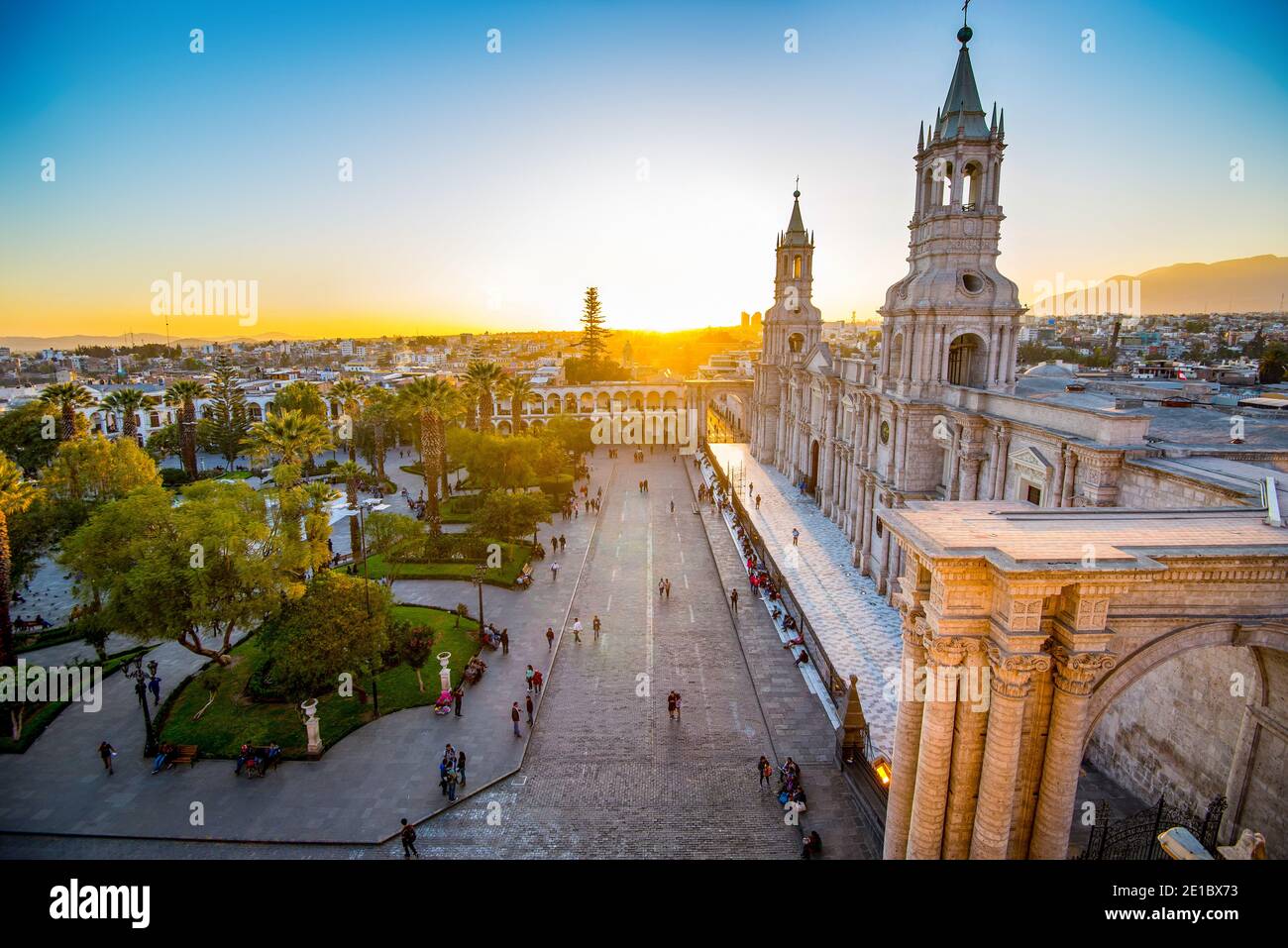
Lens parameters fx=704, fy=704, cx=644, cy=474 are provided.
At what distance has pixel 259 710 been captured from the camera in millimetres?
17422

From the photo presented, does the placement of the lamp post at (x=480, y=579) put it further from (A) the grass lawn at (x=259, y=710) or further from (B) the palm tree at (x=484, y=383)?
(B) the palm tree at (x=484, y=383)

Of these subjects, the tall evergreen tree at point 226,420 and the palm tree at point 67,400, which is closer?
the palm tree at point 67,400

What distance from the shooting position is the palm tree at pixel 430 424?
30656 mm

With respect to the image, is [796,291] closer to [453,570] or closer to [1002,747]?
[453,570]

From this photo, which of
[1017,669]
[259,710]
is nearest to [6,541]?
[259,710]

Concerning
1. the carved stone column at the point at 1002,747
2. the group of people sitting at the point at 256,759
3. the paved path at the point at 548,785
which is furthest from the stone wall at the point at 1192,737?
the group of people sitting at the point at 256,759

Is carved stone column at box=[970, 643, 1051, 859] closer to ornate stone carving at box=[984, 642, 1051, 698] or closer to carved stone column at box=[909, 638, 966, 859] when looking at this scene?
ornate stone carving at box=[984, 642, 1051, 698]

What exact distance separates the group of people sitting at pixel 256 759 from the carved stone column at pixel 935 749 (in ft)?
43.1

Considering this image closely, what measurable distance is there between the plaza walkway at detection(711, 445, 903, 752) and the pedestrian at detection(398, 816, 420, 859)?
10.1 meters

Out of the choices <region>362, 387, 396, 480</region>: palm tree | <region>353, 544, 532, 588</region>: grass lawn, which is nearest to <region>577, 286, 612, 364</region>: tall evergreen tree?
<region>362, 387, 396, 480</region>: palm tree

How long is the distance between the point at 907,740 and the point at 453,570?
68.8 feet

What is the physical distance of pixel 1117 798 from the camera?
15039 millimetres
